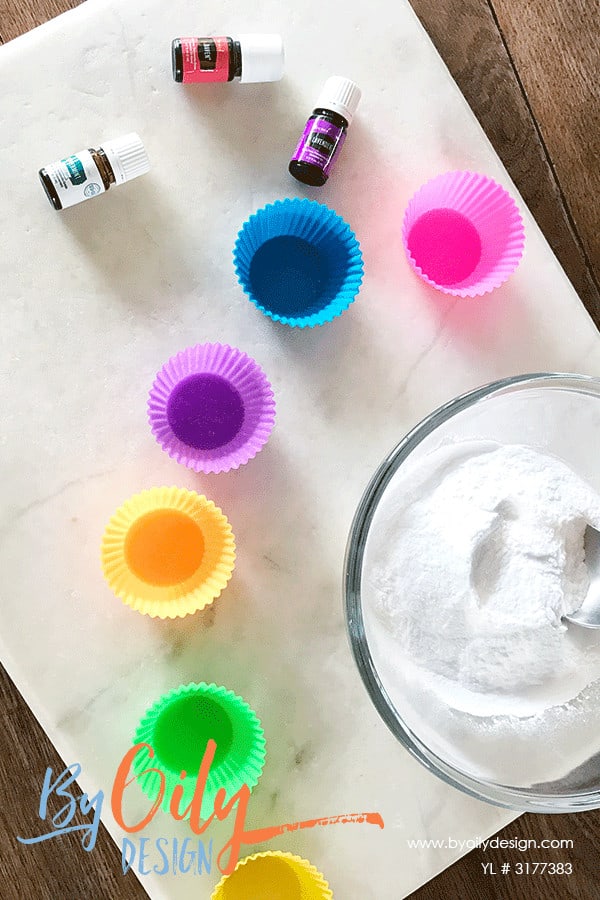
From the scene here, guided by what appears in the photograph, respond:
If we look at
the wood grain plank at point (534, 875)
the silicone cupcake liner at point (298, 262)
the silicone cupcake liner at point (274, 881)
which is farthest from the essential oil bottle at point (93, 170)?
the wood grain plank at point (534, 875)

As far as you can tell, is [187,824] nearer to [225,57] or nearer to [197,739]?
[197,739]

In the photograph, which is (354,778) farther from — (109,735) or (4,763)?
(4,763)

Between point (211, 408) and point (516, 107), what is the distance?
1.62 ft

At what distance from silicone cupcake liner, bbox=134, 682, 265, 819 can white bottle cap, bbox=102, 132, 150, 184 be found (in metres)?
0.42

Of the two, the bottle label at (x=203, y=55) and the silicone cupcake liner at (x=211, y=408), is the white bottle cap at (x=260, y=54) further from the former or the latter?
the silicone cupcake liner at (x=211, y=408)

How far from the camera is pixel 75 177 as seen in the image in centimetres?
60

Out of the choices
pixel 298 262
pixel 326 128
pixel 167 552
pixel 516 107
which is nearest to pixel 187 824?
pixel 167 552

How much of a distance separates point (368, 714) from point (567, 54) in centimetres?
71

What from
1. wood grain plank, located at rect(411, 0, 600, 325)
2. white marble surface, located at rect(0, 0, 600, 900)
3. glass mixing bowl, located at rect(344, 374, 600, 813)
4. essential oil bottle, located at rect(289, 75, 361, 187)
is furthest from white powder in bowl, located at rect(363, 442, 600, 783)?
wood grain plank, located at rect(411, 0, 600, 325)

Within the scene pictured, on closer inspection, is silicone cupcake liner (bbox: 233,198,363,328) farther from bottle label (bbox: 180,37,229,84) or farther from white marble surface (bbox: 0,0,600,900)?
bottle label (bbox: 180,37,229,84)

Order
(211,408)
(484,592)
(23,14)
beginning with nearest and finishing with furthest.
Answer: (484,592)
(211,408)
(23,14)

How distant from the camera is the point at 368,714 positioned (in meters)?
0.63

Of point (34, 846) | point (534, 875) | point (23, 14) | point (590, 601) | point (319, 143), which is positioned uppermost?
point (23, 14)

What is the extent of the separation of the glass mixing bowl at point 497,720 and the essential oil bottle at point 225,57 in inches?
13.5
